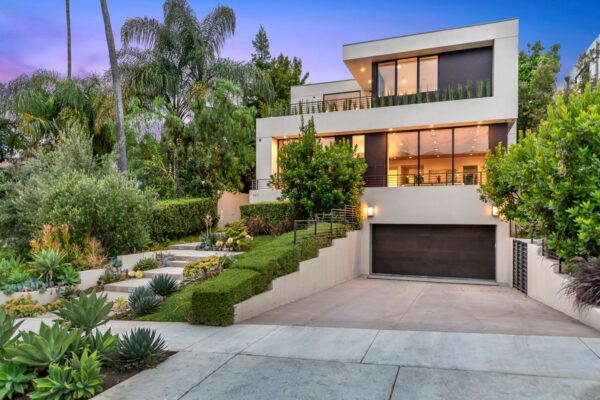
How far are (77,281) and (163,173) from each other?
30.4ft

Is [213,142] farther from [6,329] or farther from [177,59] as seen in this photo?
[6,329]

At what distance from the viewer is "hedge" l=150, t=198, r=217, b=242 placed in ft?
46.7

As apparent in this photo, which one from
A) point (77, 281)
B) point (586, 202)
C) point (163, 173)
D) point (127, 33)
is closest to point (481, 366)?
point (586, 202)

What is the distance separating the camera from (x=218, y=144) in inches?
727

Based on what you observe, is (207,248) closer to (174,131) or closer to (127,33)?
(174,131)

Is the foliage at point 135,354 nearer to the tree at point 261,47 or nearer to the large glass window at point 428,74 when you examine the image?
the large glass window at point 428,74

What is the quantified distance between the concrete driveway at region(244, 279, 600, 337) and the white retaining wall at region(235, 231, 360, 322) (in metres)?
0.22

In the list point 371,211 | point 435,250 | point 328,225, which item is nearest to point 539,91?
point 435,250

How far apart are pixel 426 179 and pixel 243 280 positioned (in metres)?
11.1

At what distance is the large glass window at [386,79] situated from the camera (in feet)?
57.8

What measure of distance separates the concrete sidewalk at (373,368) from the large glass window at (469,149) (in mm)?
11438

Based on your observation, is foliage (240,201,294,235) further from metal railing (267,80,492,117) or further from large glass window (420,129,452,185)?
large glass window (420,129,452,185)

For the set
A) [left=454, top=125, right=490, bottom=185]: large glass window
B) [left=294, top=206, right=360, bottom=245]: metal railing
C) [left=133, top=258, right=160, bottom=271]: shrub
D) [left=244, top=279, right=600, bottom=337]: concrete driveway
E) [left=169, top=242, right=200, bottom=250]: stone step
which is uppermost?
[left=454, top=125, right=490, bottom=185]: large glass window

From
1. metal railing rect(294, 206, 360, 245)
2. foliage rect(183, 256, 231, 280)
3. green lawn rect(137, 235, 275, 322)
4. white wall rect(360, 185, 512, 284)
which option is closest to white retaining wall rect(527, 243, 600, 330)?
white wall rect(360, 185, 512, 284)
